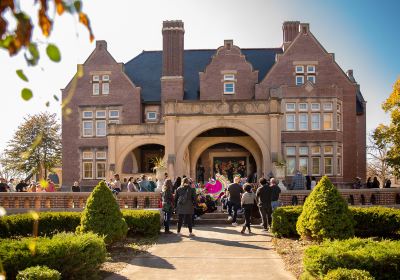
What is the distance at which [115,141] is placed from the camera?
1330 inches

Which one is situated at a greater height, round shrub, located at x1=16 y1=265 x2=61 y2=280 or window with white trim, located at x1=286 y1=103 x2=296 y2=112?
window with white trim, located at x1=286 y1=103 x2=296 y2=112

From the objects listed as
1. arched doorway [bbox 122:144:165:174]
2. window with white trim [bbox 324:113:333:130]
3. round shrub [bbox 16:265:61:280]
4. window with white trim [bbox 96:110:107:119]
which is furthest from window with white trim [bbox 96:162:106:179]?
round shrub [bbox 16:265:61:280]

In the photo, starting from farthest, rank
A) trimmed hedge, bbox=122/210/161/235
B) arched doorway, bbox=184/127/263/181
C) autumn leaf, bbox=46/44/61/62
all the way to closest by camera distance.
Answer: arched doorway, bbox=184/127/263/181 < trimmed hedge, bbox=122/210/161/235 < autumn leaf, bbox=46/44/61/62

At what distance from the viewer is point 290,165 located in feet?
115

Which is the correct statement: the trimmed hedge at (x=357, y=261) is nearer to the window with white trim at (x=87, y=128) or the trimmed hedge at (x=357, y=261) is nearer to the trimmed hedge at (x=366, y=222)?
the trimmed hedge at (x=366, y=222)

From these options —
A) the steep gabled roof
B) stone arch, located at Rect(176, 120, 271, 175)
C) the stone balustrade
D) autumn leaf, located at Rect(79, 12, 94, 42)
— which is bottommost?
the stone balustrade

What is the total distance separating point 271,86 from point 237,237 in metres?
22.2

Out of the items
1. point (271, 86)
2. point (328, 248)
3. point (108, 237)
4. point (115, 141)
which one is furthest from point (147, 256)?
point (271, 86)

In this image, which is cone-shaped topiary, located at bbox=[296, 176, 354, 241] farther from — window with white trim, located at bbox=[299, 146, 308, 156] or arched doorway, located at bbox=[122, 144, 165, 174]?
arched doorway, located at bbox=[122, 144, 165, 174]

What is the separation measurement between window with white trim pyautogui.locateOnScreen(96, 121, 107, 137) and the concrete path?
2280 centimetres

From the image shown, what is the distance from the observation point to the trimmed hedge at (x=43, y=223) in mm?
15250

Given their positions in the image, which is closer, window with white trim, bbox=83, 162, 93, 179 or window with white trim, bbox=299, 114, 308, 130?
window with white trim, bbox=299, 114, 308, 130

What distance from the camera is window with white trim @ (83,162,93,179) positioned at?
38.2m

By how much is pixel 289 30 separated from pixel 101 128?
1615 centimetres
